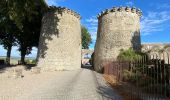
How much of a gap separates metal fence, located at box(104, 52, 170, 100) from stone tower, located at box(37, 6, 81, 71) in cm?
1118

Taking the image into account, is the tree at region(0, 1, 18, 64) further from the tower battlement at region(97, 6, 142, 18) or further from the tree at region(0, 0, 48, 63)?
the tower battlement at region(97, 6, 142, 18)

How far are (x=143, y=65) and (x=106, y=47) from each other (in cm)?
1795

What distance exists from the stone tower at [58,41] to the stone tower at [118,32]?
467 centimetres

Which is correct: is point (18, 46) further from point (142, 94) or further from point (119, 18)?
point (142, 94)

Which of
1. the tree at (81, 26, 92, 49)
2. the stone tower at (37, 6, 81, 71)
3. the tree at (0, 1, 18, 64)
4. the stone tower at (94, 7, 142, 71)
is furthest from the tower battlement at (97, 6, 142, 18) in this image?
the tree at (81, 26, 92, 49)

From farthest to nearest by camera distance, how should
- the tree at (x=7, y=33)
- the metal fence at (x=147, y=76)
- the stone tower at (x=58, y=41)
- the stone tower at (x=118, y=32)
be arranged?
the tree at (x=7, y=33) → the stone tower at (x=58, y=41) → the stone tower at (x=118, y=32) → the metal fence at (x=147, y=76)

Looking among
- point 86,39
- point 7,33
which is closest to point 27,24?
point 7,33

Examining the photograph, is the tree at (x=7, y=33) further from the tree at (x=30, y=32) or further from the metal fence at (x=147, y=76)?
the metal fence at (x=147, y=76)

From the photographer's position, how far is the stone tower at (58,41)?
30.7 m

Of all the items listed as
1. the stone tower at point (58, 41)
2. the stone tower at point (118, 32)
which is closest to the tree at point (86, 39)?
the stone tower at point (58, 41)

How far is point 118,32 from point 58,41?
7.72 metres

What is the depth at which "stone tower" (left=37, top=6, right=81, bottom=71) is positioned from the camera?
30.7m

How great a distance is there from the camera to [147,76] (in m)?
12.0

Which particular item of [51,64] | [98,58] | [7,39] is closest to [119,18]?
[98,58]
